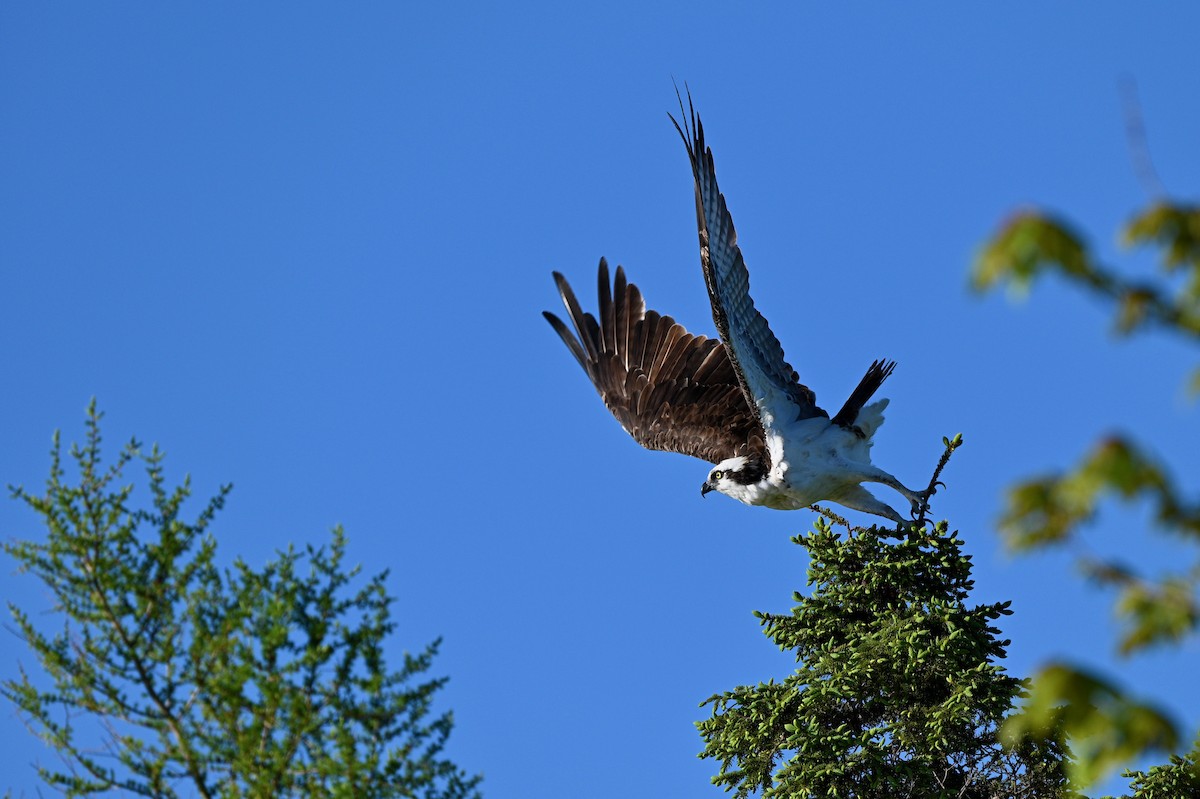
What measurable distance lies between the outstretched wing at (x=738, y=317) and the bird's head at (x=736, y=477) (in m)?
0.47

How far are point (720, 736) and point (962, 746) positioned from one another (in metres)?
1.69

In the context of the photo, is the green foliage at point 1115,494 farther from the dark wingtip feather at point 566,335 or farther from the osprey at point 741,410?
the dark wingtip feather at point 566,335

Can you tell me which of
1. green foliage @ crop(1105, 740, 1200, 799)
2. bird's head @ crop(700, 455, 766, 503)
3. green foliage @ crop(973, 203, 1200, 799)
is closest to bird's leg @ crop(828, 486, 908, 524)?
bird's head @ crop(700, 455, 766, 503)

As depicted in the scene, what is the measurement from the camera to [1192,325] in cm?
303

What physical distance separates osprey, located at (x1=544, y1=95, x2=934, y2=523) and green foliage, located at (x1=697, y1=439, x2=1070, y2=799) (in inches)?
45.7

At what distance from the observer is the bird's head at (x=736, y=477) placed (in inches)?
477

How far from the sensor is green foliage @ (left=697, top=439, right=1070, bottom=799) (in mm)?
9078

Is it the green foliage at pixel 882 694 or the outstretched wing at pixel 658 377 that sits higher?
the outstretched wing at pixel 658 377

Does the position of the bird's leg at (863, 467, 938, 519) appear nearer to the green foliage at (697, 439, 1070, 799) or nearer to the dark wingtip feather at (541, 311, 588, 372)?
the green foliage at (697, 439, 1070, 799)

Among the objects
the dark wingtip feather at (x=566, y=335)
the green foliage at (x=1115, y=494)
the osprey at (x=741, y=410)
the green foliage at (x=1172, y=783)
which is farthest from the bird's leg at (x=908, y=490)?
the green foliage at (x=1115, y=494)

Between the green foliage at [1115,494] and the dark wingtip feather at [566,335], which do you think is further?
the dark wingtip feather at [566,335]

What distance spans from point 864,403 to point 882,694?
10.3 feet

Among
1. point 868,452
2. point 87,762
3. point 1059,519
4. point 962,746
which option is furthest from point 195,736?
point 868,452

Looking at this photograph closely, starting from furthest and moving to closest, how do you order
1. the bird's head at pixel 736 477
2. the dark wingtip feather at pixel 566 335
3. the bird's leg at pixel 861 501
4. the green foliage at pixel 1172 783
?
the dark wingtip feather at pixel 566 335 → the bird's head at pixel 736 477 → the bird's leg at pixel 861 501 → the green foliage at pixel 1172 783
